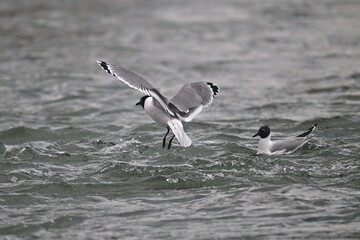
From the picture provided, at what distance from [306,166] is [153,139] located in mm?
2919

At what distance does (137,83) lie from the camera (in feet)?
30.3

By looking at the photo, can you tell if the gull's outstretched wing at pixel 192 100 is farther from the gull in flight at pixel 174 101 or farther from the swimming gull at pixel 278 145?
the swimming gull at pixel 278 145

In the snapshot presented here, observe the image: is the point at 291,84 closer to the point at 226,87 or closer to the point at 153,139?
the point at 226,87

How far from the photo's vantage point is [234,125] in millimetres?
12578

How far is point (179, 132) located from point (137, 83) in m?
0.79

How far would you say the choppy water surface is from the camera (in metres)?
8.09

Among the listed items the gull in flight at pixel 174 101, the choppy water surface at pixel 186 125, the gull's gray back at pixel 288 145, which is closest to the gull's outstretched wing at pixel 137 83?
the gull in flight at pixel 174 101

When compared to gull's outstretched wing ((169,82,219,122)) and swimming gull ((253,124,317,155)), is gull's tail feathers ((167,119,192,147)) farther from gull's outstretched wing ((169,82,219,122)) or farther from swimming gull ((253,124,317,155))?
swimming gull ((253,124,317,155))

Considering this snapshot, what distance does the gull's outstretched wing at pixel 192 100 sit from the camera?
9.73 meters

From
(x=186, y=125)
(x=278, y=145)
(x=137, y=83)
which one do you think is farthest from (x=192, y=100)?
(x=186, y=125)

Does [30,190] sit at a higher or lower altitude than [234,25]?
lower

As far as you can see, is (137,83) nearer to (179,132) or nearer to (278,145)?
(179,132)

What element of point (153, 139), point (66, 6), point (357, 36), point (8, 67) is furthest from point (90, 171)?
point (66, 6)

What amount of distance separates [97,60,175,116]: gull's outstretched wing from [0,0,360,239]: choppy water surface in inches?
35.6
